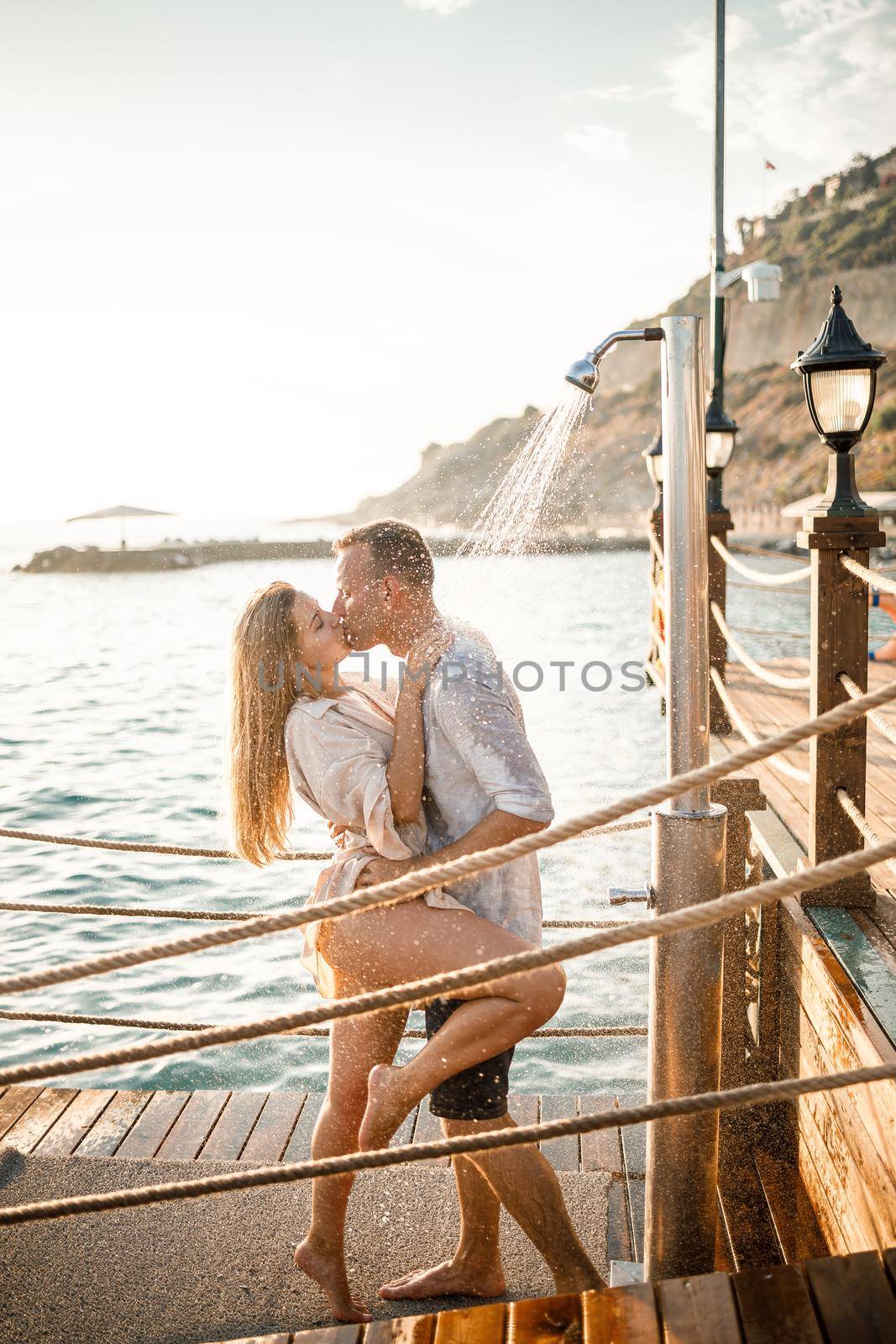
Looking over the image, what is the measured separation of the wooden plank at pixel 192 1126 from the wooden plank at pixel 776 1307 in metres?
2.19

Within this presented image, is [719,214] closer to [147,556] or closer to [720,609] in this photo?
[720,609]

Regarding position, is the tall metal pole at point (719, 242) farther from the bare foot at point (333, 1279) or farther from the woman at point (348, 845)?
the bare foot at point (333, 1279)

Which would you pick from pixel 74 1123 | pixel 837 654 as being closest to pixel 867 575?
pixel 837 654

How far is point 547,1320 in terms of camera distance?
6.20 feet

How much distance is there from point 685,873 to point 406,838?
63cm

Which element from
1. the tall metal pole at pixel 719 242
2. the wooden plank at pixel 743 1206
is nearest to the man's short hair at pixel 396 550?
the wooden plank at pixel 743 1206

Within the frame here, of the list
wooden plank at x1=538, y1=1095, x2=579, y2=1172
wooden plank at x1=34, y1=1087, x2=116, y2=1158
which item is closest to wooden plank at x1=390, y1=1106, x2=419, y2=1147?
wooden plank at x1=538, y1=1095, x2=579, y2=1172

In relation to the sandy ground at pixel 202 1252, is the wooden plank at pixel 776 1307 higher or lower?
higher

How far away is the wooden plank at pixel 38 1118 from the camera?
3682 millimetres

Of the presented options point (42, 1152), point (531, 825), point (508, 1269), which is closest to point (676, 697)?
point (531, 825)

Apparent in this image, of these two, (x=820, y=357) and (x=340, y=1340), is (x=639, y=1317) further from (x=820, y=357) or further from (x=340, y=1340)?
(x=820, y=357)

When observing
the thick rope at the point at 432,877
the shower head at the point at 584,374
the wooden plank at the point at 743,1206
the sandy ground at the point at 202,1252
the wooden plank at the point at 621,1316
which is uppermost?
the shower head at the point at 584,374

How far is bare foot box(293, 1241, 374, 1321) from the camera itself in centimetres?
271

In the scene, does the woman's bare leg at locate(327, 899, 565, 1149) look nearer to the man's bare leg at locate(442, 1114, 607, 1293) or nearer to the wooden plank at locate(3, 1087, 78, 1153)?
the man's bare leg at locate(442, 1114, 607, 1293)
